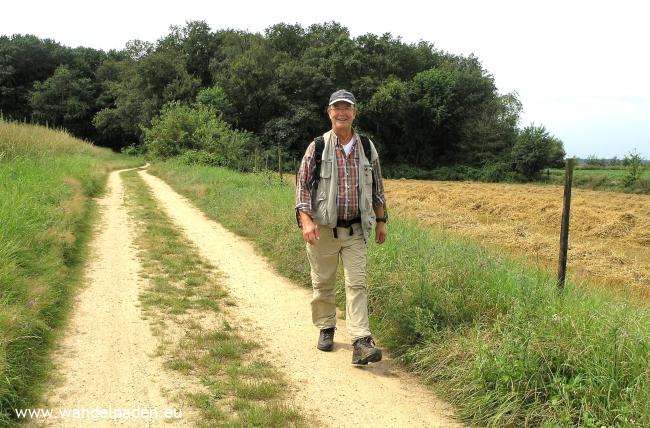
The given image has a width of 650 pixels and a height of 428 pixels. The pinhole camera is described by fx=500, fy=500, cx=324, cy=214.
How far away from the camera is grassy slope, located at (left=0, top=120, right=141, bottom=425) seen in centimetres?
352

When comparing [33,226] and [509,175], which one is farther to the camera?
[509,175]

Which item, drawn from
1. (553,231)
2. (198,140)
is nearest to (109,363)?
(553,231)

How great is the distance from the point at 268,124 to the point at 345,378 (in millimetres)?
39783

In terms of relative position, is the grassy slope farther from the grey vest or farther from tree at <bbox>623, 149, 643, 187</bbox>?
tree at <bbox>623, 149, 643, 187</bbox>

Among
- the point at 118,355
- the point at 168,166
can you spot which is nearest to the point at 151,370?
the point at 118,355

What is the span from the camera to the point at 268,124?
42.3 m

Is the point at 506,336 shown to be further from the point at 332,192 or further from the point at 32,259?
the point at 32,259

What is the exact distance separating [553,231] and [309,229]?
9829 millimetres

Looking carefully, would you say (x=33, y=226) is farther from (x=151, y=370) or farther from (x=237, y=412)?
(x=237, y=412)

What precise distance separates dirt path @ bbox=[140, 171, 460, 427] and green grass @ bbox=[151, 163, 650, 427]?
0.71 feet

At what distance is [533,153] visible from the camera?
1592 inches

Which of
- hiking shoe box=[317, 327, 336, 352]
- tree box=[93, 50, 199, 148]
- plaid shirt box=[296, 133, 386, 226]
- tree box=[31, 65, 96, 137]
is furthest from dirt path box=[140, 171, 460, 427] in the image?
tree box=[31, 65, 96, 137]

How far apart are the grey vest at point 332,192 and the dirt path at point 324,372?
1113 mm

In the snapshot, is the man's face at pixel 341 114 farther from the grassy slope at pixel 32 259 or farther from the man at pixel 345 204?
the grassy slope at pixel 32 259
